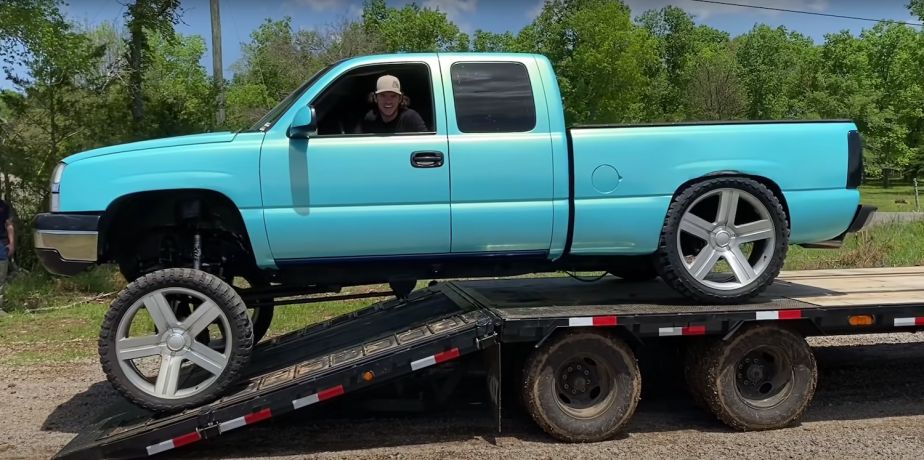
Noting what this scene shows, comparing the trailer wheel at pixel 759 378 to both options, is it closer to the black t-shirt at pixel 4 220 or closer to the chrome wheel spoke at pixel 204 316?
the chrome wheel spoke at pixel 204 316

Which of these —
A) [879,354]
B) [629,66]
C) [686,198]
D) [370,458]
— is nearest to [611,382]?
[686,198]

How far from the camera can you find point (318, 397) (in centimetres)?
451

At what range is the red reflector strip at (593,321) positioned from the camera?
469cm

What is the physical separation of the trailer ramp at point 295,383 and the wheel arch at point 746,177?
1603 millimetres

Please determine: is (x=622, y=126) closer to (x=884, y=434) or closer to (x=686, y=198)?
(x=686, y=198)

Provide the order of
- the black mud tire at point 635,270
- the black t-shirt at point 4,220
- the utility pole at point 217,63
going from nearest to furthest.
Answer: the black mud tire at point 635,270
the black t-shirt at point 4,220
the utility pole at point 217,63

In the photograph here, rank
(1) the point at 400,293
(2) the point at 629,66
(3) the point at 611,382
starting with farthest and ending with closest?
(2) the point at 629,66
(1) the point at 400,293
(3) the point at 611,382

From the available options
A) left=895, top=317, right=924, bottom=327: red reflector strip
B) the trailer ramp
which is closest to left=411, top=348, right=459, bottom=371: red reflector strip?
the trailer ramp

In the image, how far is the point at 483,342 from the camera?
15.3 feet

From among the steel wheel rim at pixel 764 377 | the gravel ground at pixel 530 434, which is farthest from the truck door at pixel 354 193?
the steel wheel rim at pixel 764 377

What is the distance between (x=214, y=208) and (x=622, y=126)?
2.78 meters

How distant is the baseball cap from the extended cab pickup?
0.10 metres

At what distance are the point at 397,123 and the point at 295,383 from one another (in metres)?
1.81

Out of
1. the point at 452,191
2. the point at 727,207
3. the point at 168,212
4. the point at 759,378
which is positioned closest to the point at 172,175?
the point at 168,212
